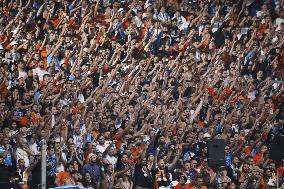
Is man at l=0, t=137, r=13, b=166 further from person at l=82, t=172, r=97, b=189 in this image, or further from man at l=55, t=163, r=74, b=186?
person at l=82, t=172, r=97, b=189

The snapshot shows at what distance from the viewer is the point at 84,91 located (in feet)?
78.6

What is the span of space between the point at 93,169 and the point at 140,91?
4.69 meters

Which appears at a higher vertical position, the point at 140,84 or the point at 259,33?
the point at 259,33

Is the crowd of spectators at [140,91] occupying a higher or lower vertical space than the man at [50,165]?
higher

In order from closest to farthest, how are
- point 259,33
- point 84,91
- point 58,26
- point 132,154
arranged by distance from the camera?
point 132,154, point 84,91, point 58,26, point 259,33

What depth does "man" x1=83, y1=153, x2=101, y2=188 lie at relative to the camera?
20562mm

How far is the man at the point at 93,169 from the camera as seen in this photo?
67.5 ft

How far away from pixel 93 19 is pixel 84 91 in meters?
4.21

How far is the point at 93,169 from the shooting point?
20703mm

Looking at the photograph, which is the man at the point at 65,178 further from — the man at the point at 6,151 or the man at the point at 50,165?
the man at the point at 6,151

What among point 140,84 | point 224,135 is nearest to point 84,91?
point 140,84

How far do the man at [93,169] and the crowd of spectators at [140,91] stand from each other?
25mm

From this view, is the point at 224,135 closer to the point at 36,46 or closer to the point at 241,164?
the point at 241,164

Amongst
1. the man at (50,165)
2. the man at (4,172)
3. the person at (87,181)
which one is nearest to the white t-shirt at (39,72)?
the man at (50,165)
